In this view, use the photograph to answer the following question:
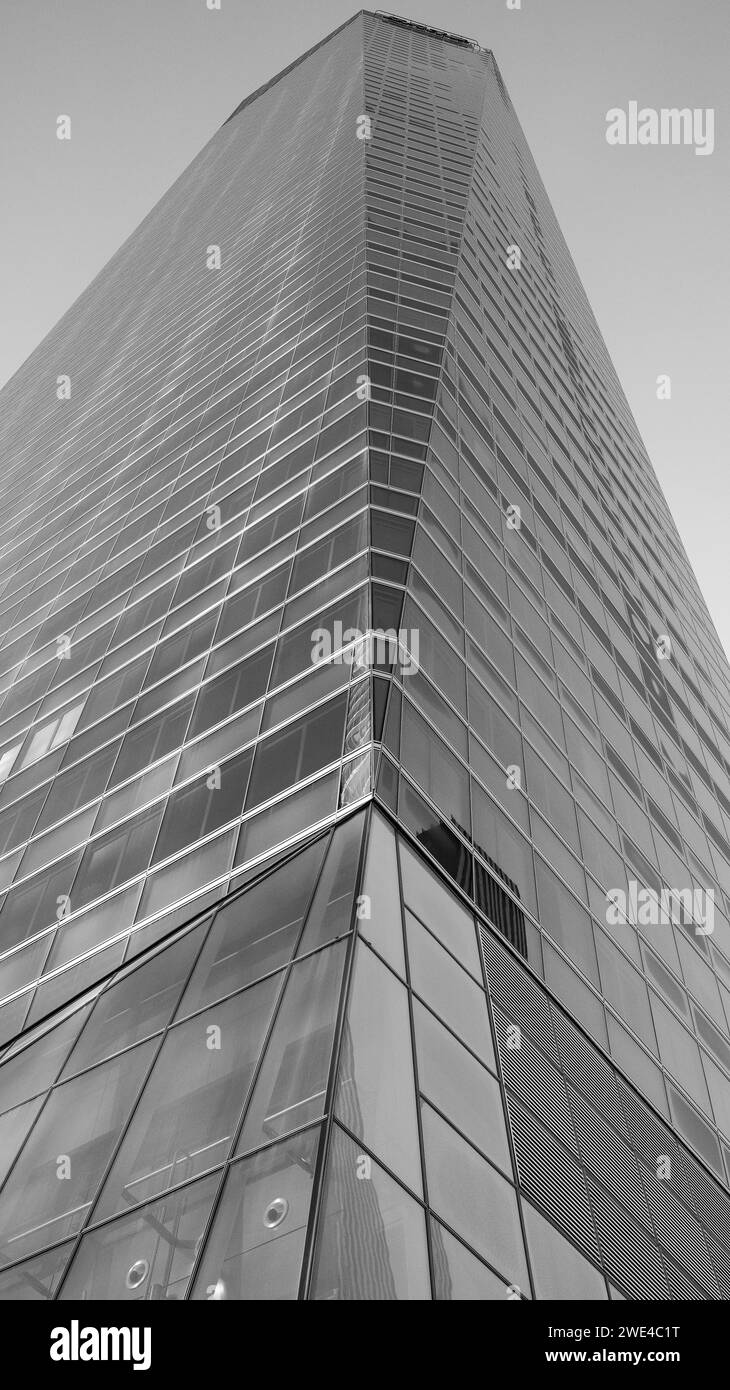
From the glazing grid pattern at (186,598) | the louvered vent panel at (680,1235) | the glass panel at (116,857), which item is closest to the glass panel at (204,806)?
the glazing grid pattern at (186,598)

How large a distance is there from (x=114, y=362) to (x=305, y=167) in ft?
45.6

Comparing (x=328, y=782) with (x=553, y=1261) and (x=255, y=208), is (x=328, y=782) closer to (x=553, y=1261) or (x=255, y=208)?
(x=553, y=1261)

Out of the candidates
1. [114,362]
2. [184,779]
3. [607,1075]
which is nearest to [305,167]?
[114,362]

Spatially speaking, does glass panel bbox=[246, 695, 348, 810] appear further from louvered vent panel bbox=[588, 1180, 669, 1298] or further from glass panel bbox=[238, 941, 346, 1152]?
louvered vent panel bbox=[588, 1180, 669, 1298]

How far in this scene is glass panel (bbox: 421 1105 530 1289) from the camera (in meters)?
10.8

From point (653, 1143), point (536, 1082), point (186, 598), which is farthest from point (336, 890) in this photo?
point (186, 598)

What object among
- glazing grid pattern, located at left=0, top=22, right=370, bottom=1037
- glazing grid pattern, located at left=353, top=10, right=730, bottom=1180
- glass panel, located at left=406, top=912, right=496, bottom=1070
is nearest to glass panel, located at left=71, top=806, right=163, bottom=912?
glazing grid pattern, located at left=0, top=22, right=370, bottom=1037

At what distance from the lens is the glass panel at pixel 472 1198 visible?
10.8 metres

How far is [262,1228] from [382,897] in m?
4.26

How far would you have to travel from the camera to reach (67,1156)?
43.0 feet

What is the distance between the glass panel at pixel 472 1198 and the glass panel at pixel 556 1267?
27 cm

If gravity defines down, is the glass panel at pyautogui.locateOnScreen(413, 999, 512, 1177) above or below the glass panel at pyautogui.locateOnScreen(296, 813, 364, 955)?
below

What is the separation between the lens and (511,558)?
25.2m

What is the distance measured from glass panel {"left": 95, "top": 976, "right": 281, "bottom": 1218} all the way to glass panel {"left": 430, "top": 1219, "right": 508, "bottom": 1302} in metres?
2.17
